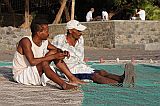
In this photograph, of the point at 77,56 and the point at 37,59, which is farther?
the point at 77,56

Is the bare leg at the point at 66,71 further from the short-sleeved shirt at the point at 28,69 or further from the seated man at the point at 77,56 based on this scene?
the seated man at the point at 77,56

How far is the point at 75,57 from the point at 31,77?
1015mm

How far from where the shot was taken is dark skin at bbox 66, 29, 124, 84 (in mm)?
7481

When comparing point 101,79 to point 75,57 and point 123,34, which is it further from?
point 123,34

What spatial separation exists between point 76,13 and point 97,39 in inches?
342

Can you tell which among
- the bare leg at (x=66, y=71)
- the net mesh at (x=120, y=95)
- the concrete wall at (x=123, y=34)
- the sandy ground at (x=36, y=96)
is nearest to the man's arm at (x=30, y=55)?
the bare leg at (x=66, y=71)

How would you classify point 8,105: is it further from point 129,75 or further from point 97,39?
point 97,39

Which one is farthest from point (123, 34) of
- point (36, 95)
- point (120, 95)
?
point (36, 95)

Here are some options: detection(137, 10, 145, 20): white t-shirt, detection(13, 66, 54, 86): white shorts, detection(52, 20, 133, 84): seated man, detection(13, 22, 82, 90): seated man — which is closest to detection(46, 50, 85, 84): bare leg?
detection(13, 22, 82, 90): seated man

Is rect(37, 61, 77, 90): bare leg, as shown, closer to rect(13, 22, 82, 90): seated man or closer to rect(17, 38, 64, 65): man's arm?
rect(13, 22, 82, 90): seated man

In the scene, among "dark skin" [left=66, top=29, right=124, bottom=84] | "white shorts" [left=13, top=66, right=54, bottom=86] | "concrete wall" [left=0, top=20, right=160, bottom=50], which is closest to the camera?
"white shorts" [left=13, top=66, right=54, bottom=86]

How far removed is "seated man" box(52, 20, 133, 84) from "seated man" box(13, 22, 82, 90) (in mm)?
420

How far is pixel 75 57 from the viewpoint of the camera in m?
7.97

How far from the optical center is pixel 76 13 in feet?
102
